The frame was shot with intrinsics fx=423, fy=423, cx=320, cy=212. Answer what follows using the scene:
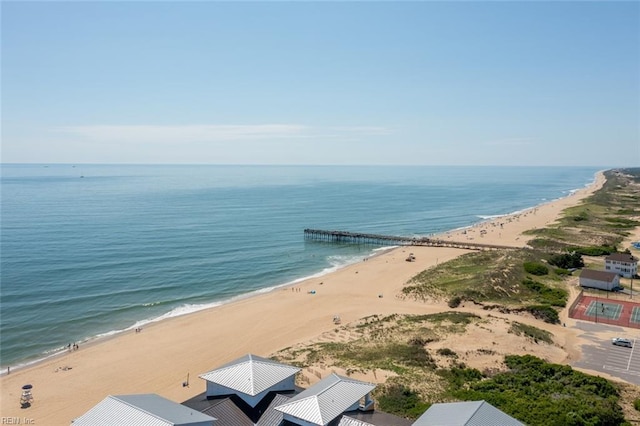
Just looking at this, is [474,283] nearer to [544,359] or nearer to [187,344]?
[544,359]

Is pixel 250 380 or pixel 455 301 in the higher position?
pixel 250 380

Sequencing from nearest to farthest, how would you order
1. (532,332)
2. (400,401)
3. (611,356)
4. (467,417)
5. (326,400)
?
(467,417) → (326,400) → (400,401) → (611,356) → (532,332)

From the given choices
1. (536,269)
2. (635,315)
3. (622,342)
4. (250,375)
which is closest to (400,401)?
(250,375)

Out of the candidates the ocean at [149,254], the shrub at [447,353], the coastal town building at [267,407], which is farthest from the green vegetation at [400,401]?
the ocean at [149,254]

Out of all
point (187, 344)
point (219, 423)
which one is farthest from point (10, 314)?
point (219, 423)

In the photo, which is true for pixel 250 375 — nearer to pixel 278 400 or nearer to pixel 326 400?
pixel 278 400

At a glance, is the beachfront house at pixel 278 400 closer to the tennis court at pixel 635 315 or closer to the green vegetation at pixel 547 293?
the green vegetation at pixel 547 293
